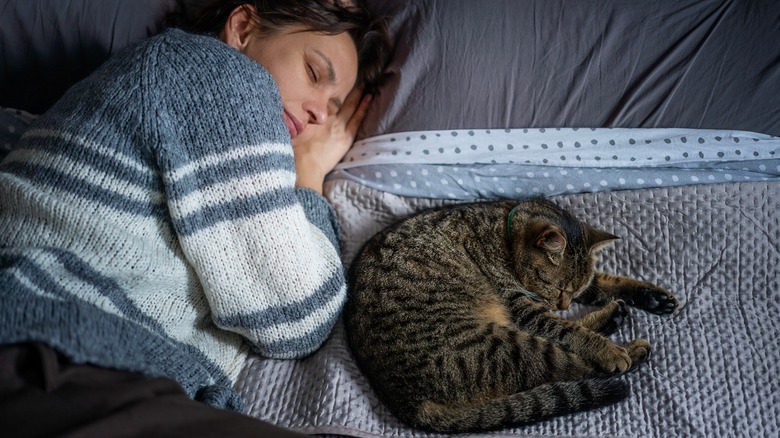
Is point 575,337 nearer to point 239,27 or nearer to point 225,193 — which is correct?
point 225,193

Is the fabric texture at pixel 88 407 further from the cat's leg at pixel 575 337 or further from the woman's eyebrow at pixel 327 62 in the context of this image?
the woman's eyebrow at pixel 327 62

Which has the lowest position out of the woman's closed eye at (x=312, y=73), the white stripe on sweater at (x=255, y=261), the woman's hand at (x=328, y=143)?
the woman's hand at (x=328, y=143)

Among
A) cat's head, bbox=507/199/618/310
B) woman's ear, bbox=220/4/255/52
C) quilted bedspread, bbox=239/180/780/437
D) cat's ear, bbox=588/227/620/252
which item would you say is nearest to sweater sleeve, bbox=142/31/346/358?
quilted bedspread, bbox=239/180/780/437

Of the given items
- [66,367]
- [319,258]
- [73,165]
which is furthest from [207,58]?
[66,367]

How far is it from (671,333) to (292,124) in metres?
0.91

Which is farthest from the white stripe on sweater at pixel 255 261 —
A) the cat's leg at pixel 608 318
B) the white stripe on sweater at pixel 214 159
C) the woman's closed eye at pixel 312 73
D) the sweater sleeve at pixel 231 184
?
the cat's leg at pixel 608 318

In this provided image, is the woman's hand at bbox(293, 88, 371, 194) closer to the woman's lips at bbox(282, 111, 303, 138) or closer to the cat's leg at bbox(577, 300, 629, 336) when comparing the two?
the woman's lips at bbox(282, 111, 303, 138)

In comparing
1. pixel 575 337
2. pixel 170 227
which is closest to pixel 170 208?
pixel 170 227

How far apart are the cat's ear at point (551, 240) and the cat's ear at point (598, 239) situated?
7 cm

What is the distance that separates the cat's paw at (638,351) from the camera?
1.18 metres

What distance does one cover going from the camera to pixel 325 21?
1423mm

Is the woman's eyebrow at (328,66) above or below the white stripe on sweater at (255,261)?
above

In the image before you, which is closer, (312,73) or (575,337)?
(575,337)

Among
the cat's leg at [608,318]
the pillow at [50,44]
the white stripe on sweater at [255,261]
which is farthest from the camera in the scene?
the pillow at [50,44]
